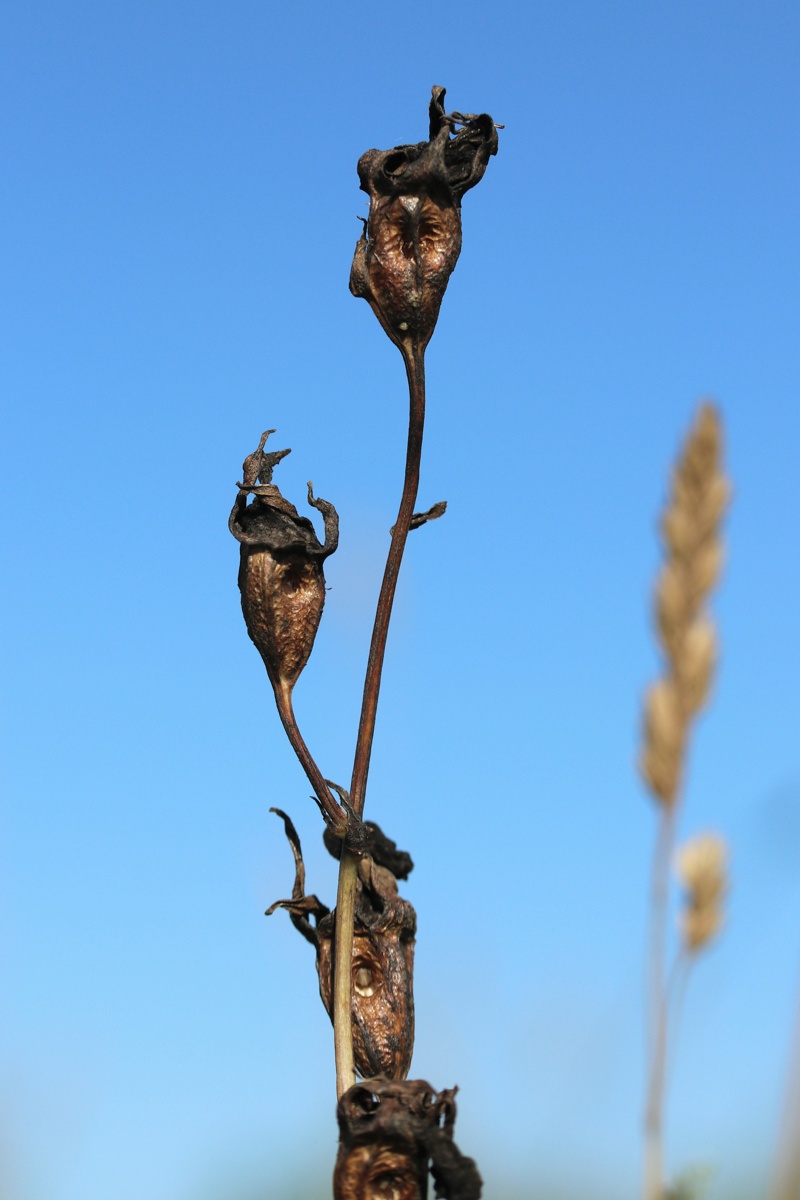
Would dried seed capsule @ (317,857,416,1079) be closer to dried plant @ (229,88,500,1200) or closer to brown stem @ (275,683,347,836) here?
dried plant @ (229,88,500,1200)

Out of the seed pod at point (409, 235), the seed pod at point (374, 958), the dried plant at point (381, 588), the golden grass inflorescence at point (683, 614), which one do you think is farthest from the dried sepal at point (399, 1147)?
the golden grass inflorescence at point (683, 614)

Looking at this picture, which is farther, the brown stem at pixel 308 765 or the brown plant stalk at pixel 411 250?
the brown plant stalk at pixel 411 250

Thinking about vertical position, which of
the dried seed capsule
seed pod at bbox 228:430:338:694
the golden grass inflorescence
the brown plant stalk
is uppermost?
the brown plant stalk

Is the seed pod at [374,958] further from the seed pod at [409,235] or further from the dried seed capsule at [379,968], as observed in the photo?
the seed pod at [409,235]

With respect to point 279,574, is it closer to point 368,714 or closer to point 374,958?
point 368,714

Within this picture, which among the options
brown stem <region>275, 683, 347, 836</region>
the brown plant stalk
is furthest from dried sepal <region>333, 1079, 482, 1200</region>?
the brown plant stalk

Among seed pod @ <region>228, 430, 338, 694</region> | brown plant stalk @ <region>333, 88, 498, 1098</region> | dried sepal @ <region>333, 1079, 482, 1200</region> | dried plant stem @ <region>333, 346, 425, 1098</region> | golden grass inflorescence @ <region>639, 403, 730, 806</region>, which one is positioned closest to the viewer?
A: golden grass inflorescence @ <region>639, 403, 730, 806</region>
